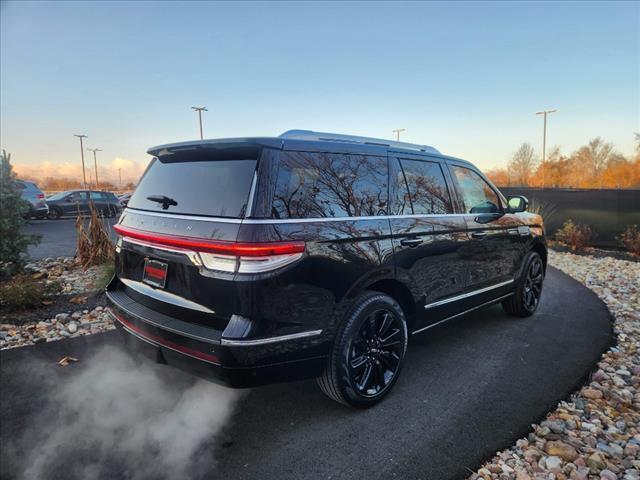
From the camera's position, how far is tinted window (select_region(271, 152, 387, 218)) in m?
2.41

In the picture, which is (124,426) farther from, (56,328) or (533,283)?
(533,283)

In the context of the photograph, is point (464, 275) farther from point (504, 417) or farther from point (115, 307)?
point (115, 307)

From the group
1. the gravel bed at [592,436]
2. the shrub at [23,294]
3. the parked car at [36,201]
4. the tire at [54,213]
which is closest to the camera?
the gravel bed at [592,436]

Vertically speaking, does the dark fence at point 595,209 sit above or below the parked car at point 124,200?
below

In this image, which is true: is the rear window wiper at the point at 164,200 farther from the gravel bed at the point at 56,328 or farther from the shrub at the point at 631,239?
the shrub at the point at 631,239

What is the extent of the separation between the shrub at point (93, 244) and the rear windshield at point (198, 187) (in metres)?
4.50

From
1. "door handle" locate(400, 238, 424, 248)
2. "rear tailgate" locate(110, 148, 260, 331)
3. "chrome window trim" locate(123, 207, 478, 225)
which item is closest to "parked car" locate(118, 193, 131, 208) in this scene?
"chrome window trim" locate(123, 207, 478, 225)

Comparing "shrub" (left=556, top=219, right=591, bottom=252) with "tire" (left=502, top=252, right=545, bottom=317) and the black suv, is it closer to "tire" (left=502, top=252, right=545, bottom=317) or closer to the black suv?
"tire" (left=502, top=252, right=545, bottom=317)

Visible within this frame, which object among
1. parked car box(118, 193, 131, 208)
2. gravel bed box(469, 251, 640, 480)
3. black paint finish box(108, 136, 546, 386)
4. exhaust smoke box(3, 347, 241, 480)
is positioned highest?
parked car box(118, 193, 131, 208)

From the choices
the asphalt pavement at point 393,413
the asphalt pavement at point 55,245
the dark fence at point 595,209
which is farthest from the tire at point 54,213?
the dark fence at point 595,209

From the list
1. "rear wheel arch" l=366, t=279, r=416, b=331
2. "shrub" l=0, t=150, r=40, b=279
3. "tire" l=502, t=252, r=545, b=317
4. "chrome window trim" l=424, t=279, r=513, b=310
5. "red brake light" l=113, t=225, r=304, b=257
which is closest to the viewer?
"red brake light" l=113, t=225, r=304, b=257

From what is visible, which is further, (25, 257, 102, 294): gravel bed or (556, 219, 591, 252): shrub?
(556, 219, 591, 252): shrub

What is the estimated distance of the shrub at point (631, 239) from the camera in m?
8.73

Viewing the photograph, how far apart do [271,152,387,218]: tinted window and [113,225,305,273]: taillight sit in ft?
0.67
